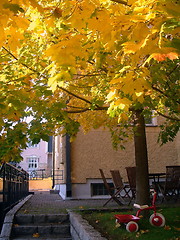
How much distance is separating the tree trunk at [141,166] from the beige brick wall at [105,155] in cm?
562

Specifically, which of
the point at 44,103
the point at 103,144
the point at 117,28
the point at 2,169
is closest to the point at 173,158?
the point at 103,144

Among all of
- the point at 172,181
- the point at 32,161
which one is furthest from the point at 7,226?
the point at 32,161

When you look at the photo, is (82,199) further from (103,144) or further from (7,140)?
(7,140)

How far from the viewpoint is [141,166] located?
6324mm

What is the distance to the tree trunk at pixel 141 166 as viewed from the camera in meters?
6.20

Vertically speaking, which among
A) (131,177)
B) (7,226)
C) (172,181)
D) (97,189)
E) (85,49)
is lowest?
(7,226)

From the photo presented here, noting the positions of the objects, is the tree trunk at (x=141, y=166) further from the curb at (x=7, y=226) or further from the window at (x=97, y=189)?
the window at (x=97, y=189)

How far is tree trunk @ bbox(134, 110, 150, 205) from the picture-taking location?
6.20 m

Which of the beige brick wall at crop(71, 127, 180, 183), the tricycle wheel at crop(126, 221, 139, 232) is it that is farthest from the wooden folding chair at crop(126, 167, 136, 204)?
the tricycle wheel at crop(126, 221, 139, 232)

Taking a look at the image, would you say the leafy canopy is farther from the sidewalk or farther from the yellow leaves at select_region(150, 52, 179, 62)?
the sidewalk

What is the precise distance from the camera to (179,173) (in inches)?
358

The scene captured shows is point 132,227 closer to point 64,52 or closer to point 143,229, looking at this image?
point 143,229

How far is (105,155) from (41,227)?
579cm

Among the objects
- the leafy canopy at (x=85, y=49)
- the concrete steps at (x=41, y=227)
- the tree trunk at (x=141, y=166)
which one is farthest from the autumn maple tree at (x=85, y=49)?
the concrete steps at (x=41, y=227)
